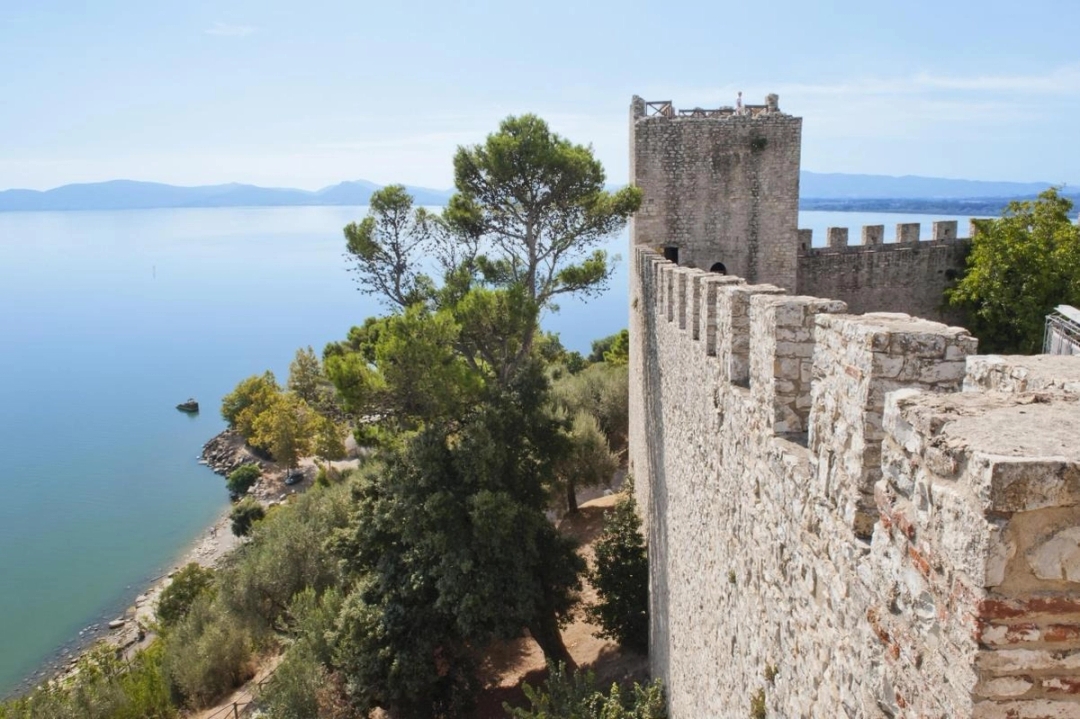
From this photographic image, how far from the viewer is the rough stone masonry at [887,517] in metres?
1.54

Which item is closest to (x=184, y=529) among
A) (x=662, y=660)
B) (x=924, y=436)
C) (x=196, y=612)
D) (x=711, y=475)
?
(x=196, y=612)

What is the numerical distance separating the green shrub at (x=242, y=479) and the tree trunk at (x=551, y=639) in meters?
26.2

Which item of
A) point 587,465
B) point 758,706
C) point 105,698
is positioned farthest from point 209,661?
point 758,706

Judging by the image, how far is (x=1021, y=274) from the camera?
1146 cm

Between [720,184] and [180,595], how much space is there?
717 inches

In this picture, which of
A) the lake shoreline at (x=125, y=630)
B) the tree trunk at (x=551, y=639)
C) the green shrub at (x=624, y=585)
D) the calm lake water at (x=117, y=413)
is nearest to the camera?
the green shrub at (x=624, y=585)

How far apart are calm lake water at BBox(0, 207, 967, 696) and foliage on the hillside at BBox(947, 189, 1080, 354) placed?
Answer: 3.62 feet

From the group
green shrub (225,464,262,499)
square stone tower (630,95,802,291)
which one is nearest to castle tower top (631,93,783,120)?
square stone tower (630,95,802,291)

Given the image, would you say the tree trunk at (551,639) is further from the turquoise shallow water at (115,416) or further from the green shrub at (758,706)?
the turquoise shallow water at (115,416)

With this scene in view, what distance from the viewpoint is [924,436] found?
1.77 m

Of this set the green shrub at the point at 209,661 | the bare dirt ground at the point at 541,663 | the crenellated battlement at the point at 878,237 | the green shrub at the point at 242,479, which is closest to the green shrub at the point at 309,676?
the bare dirt ground at the point at 541,663

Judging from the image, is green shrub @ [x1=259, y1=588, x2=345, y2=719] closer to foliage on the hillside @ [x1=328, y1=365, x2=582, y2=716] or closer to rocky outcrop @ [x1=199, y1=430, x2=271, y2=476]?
foliage on the hillside @ [x1=328, y1=365, x2=582, y2=716]

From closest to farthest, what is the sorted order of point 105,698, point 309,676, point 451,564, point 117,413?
point 451,564, point 309,676, point 105,698, point 117,413

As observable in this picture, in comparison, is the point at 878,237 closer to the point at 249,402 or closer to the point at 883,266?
the point at 883,266
